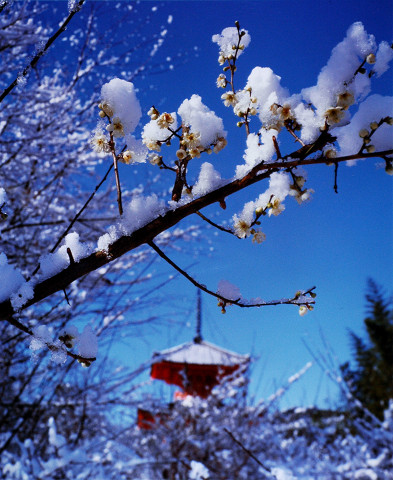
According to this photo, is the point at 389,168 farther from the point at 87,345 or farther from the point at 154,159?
the point at 87,345

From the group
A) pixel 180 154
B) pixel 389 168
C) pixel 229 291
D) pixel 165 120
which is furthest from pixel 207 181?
pixel 389 168

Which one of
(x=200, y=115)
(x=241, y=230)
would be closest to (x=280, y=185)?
(x=241, y=230)

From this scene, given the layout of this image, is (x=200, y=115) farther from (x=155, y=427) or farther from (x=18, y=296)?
(x=155, y=427)

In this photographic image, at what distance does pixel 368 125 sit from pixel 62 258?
2.69 ft

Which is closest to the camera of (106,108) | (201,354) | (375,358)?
(106,108)

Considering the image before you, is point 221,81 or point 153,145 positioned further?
point 221,81

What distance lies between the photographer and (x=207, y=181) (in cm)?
98

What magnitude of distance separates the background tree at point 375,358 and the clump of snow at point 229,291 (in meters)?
18.8

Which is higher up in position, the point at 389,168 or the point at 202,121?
the point at 202,121

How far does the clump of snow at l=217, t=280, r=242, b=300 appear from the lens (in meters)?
1.09

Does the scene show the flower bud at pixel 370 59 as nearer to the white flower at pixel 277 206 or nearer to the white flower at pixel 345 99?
the white flower at pixel 345 99

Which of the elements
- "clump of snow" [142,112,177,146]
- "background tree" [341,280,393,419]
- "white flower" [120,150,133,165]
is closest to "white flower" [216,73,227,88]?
"clump of snow" [142,112,177,146]

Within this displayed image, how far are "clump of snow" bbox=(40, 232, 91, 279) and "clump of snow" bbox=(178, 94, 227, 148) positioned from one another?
433 millimetres

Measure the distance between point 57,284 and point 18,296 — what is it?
0.09 m
